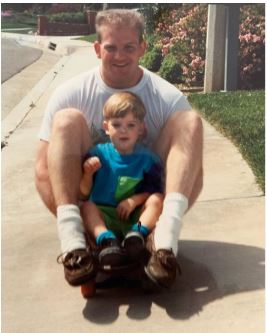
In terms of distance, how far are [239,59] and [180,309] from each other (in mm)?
4885

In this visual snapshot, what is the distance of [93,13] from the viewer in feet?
11.6

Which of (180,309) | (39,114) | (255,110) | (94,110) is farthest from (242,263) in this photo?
(39,114)

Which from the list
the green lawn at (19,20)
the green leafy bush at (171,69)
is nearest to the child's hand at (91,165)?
the green lawn at (19,20)

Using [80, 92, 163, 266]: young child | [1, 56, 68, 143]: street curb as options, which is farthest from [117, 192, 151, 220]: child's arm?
[1, 56, 68, 143]: street curb

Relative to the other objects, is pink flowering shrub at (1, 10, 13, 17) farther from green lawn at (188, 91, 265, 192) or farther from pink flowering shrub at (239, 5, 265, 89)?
pink flowering shrub at (239, 5, 265, 89)

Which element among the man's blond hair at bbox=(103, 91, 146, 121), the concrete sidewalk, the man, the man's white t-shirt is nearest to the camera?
the concrete sidewalk

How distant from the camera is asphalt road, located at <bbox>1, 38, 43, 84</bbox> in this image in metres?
13.5

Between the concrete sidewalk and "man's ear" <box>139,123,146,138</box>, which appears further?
"man's ear" <box>139,123,146,138</box>

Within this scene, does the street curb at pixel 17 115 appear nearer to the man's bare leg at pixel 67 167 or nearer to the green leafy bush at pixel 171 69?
the green leafy bush at pixel 171 69

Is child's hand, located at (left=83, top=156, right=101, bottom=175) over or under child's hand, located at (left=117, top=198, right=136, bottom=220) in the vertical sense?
over

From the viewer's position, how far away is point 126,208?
123 inches

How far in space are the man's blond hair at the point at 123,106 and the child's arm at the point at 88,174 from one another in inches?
8.4

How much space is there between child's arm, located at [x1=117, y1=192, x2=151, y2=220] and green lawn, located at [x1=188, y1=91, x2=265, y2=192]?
5.49 ft

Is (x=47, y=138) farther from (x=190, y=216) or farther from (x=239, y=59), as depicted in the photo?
(x=239, y=59)
